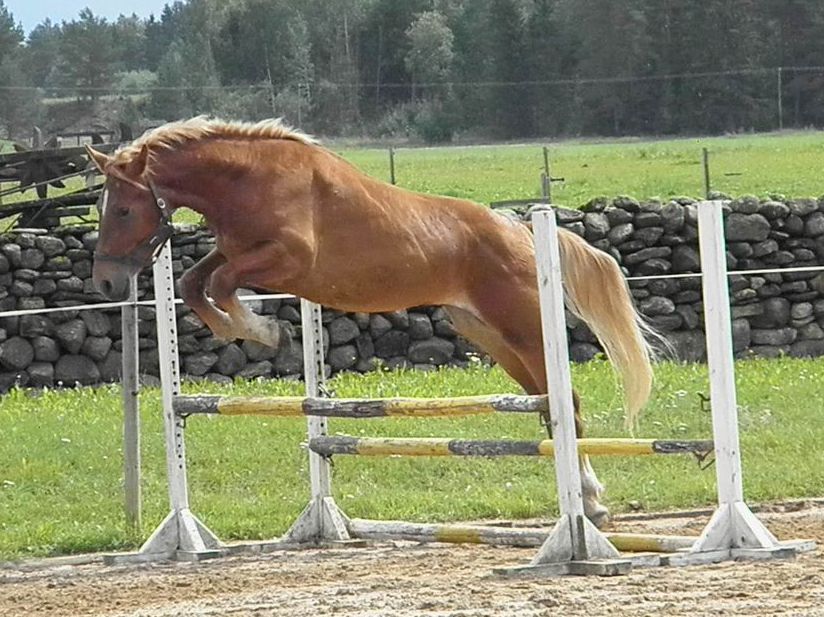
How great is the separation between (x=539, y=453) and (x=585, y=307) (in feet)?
3.74

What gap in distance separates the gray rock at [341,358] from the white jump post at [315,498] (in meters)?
6.45

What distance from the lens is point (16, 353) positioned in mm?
13305

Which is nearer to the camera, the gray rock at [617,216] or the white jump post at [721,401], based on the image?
the white jump post at [721,401]

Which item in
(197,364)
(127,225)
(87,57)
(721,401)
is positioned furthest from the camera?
(87,57)

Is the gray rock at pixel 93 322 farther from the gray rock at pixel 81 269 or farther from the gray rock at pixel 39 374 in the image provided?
the gray rock at pixel 39 374

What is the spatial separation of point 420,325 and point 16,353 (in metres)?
3.48

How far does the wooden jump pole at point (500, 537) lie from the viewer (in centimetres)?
618

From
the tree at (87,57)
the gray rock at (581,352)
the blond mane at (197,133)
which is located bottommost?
the gray rock at (581,352)

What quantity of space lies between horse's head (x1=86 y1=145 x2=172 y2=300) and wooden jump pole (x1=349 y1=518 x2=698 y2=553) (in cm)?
154

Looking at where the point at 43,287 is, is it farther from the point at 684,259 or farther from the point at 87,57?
the point at 87,57

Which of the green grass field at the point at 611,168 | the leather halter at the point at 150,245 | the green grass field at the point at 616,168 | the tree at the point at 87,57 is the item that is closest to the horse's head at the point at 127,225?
the leather halter at the point at 150,245

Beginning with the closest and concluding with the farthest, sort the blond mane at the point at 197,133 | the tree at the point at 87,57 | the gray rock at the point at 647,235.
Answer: the blond mane at the point at 197,133 → the gray rock at the point at 647,235 → the tree at the point at 87,57

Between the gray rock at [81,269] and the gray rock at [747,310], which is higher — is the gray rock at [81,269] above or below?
above

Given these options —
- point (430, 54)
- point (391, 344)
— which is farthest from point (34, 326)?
point (430, 54)
